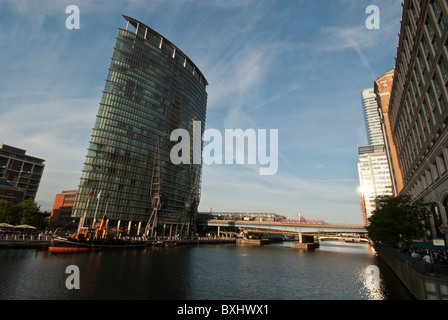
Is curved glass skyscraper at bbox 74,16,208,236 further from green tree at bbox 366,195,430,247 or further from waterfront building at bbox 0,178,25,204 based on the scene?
green tree at bbox 366,195,430,247

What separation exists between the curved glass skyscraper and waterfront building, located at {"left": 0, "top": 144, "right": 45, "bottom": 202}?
77.9 m

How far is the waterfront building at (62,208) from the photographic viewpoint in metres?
173

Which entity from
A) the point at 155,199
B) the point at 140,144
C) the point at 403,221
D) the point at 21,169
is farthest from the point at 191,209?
the point at 21,169

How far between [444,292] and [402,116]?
211ft

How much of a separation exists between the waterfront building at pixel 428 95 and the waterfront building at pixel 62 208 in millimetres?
196773

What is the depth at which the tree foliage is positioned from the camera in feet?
256

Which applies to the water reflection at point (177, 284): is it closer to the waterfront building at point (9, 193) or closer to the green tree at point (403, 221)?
the green tree at point (403, 221)

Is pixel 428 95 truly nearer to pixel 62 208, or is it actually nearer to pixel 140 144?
pixel 140 144

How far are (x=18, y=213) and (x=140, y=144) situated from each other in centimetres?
6042

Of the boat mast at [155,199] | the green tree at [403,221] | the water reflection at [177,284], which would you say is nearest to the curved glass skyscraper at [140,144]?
the boat mast at [155,199]

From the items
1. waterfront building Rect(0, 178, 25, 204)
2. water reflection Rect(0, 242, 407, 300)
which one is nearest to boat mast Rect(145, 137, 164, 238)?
waterfront building Rect(0, 178, 25, 204)

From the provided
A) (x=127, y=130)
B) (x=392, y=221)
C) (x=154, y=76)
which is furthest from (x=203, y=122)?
(x=392, y=221)

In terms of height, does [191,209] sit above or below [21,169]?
below

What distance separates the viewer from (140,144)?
129750 millimetres
